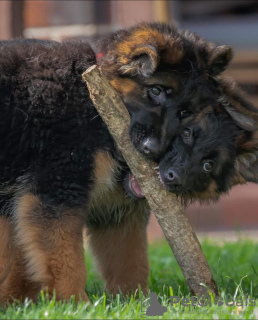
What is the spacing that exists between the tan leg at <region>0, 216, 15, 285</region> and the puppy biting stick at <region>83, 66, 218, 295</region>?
0.98m

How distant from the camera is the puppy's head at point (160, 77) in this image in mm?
4684

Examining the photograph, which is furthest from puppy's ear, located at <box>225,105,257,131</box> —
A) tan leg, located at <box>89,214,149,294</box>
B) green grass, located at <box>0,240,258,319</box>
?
tan leg, located at <box>89,214,149,294</box>

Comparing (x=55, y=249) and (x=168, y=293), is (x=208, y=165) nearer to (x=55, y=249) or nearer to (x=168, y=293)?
(x=168, y=293)

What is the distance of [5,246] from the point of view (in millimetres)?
5023

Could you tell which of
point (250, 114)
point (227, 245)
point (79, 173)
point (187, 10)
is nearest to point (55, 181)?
point (79, 173)

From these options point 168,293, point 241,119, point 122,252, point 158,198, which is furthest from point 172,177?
point 122,252

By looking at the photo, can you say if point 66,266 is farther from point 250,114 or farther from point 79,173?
point 250,114

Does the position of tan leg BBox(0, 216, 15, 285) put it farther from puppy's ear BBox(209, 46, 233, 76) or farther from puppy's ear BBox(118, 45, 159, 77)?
puppy's ear BBox(209, 46, 233, 76)

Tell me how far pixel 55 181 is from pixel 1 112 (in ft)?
2.01

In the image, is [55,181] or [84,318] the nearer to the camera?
[84,318]

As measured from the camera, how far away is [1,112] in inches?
194

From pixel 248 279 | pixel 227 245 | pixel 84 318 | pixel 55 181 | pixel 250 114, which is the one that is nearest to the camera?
pixel 84 318

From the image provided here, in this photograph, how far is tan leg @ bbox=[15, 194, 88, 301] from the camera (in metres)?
4.75

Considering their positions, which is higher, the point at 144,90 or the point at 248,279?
the point at 144,90
